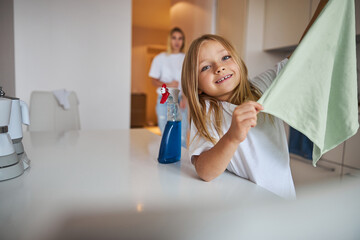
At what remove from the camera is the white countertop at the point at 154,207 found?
384 millimetres

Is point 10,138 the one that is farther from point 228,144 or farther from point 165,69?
point 165,69

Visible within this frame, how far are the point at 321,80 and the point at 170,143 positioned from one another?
43 cm

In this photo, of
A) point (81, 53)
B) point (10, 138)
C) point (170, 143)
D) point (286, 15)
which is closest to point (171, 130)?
point (170, 143)

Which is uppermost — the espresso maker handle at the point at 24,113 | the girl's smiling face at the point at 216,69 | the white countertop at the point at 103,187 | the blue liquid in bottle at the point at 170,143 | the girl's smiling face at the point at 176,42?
the girl's smiling face at the point at 176,42

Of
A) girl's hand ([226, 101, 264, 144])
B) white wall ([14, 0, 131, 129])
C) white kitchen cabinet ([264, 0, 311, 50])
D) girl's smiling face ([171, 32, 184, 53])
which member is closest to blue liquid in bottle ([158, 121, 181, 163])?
girl's hand ([226, 101, 264, 144])

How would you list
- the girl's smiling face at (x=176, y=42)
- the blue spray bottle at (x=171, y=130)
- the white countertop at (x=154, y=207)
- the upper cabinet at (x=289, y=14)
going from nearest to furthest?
the white countertop at (x=154, y=207) < the upper cabinet at (x=289, y=14) < the blue spray bottle at (x=171, y=130) < the girl's smiling face at (x=176, y=42)

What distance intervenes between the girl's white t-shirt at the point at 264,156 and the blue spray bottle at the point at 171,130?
7cm

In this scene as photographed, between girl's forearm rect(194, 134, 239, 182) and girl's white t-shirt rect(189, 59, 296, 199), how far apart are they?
0.08m

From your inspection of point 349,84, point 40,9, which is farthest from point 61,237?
point 40,9

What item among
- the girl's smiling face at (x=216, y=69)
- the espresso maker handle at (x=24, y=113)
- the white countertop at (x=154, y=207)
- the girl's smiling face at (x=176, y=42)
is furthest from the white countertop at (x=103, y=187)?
the girl's smiling face at (x=176, y=42)

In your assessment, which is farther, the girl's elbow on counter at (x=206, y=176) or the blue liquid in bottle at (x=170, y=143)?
the blue liquid in bottle at (x=170, y=143)

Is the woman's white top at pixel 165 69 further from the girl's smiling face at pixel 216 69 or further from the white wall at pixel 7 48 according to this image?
the girl's smiling face at pixel 216 69

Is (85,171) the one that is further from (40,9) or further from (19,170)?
(40,9)

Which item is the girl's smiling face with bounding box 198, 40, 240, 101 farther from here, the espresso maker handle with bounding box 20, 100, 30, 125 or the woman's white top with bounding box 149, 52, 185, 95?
the woman's white top with bounding box 149, 52, 185, 95
